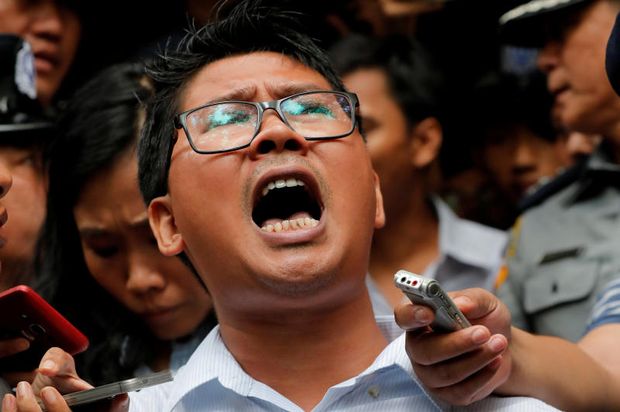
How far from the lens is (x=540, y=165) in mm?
4328

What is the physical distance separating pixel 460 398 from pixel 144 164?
2.96 ft

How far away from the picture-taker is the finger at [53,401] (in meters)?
1.77

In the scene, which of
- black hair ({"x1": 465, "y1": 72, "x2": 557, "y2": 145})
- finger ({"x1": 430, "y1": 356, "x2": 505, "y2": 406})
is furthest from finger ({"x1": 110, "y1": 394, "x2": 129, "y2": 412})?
black hair ({"x1": 465, "y1": 72, "x2": 557, "y2": 145})

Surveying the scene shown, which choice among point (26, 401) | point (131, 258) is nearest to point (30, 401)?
point (26, 401)

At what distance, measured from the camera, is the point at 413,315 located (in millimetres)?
1695

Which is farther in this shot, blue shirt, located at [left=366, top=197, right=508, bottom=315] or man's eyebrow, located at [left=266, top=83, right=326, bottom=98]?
blue shirt, located at [left=366, top=197, right=508, bottom=315]

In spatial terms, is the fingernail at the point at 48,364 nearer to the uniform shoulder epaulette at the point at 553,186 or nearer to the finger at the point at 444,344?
the finger at the point at 444,344

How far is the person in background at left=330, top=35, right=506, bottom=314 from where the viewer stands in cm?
362

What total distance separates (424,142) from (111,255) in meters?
1.47

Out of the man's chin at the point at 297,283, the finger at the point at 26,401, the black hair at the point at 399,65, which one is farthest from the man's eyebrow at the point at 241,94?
the black hair at the point at 399,65

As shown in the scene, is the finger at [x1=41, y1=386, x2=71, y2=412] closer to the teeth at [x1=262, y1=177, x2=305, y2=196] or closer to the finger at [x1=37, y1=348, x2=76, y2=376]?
the finger at [x1=37, y1=348, x2=76, y2=376]

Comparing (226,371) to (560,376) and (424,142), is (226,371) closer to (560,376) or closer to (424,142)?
(560,376)

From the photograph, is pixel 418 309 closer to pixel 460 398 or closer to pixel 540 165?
pixel 460 398

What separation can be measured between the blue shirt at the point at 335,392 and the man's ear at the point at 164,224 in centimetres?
28
